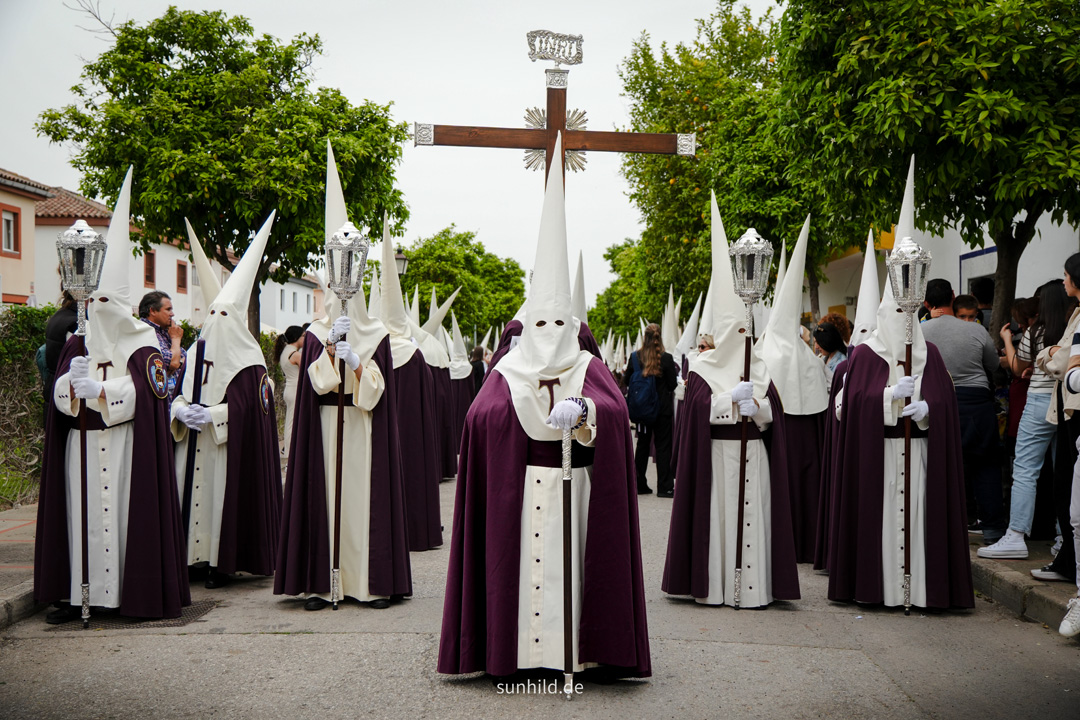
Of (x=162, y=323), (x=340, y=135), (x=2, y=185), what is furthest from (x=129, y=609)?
(x=2, y=185)

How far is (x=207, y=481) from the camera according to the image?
7.44 metres

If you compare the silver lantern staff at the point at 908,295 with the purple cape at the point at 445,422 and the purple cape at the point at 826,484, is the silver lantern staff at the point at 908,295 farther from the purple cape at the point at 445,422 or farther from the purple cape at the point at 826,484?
the purple cape at the point at 445,422

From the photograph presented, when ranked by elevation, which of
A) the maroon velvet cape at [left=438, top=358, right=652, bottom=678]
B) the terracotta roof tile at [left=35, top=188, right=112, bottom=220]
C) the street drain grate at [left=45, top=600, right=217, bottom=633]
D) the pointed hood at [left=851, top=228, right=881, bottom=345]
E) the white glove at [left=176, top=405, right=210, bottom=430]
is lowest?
the street drain grate at [left=45, top=600, right=217, bottom=633]

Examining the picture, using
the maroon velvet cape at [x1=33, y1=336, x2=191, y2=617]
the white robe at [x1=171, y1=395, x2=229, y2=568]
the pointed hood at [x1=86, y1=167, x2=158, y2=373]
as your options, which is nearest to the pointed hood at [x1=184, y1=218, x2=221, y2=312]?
the white robe at [x1=171, y1=395, x2=229, y2=568]

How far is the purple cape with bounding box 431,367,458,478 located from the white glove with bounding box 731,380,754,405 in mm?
7318

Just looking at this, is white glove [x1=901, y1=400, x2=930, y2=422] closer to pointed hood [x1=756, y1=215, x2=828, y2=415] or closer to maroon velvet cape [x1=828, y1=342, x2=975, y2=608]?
maroon velvet cape [x1=828, y1=342, x2=975, y2=608]

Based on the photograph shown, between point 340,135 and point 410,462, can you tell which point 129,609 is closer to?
point 410,462

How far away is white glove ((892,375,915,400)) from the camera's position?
6438 millimetres

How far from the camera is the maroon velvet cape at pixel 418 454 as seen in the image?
9.12 meters

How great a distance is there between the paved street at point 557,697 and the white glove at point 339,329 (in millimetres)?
1875

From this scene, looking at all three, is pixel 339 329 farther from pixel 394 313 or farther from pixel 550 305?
pixel 394 313

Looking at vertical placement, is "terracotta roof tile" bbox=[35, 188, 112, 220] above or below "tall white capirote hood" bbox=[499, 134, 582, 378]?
above

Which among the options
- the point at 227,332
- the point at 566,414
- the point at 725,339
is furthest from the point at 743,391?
the point at 227,332

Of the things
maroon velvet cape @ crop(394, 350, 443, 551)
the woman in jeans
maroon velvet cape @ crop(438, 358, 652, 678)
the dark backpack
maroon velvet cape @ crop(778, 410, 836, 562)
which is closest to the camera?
maroon velvet cape @ crop(438, 358, 652, 678)
